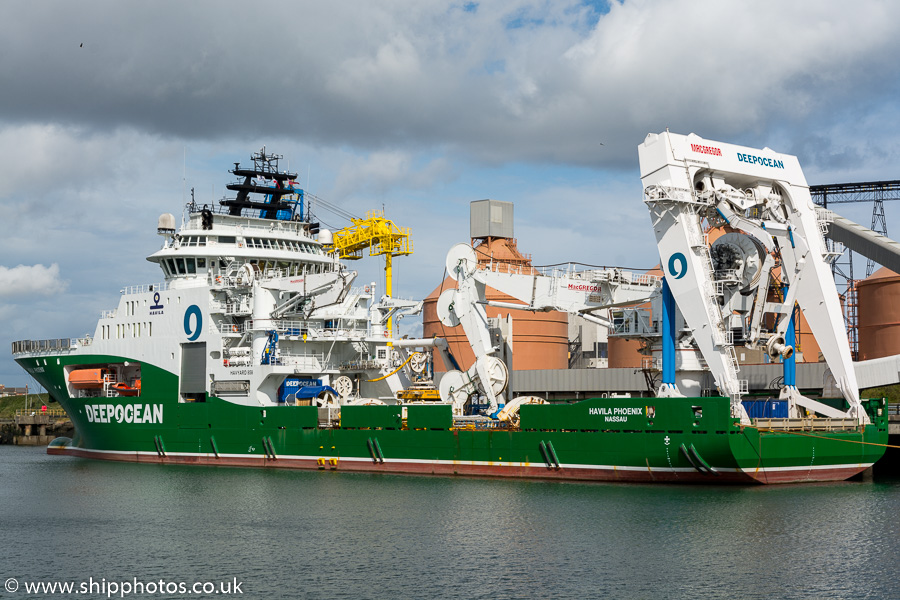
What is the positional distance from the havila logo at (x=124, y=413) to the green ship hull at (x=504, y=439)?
52mm

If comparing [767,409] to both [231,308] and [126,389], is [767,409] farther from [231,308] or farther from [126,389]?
[126,389]

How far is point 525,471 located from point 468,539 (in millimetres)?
8879

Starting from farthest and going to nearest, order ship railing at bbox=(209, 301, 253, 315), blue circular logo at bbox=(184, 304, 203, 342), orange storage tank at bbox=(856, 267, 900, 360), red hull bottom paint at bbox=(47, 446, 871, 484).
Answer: orange storage tank at bbox=(856, 267, 900, 360), blue circular logo at bbox=(184, 304, 203, 342), ship railing at bbox=(209, 301, 253, 315), red hull bottom paint at bbox=(47, 446, 871, 484)

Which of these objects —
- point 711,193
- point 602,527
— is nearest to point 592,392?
point 711,193

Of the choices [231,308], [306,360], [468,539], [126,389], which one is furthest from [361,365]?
[468,539]

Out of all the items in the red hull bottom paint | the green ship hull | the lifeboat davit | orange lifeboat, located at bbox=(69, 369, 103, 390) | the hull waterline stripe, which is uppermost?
orange lifeboat, located at bbox=(69, 369, 103, 390)

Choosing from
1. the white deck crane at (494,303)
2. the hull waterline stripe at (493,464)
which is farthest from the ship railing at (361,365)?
the hull waterline stripe at (493,464)

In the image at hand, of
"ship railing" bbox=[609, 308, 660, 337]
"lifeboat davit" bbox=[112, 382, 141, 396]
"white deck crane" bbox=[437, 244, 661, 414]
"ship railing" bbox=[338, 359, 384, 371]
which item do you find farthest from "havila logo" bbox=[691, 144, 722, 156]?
Result: "lifeboat davit" bbox=[112, 382, 141, 396]

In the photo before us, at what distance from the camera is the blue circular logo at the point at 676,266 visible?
85.7 feet

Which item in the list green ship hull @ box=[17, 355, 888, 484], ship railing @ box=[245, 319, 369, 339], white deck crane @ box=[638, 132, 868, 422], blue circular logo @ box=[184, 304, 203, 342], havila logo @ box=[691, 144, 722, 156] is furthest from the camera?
blue circular logo @ box=[184, 304, 203, 342]

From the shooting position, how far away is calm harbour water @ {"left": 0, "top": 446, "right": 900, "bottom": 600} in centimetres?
1578

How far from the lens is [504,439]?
92.3ft

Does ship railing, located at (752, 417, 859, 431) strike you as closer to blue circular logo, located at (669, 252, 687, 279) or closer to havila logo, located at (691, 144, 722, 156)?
blue circular logo, located at (669, 252, 687, 279)

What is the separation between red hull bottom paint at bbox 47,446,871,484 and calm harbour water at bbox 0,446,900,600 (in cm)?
42
